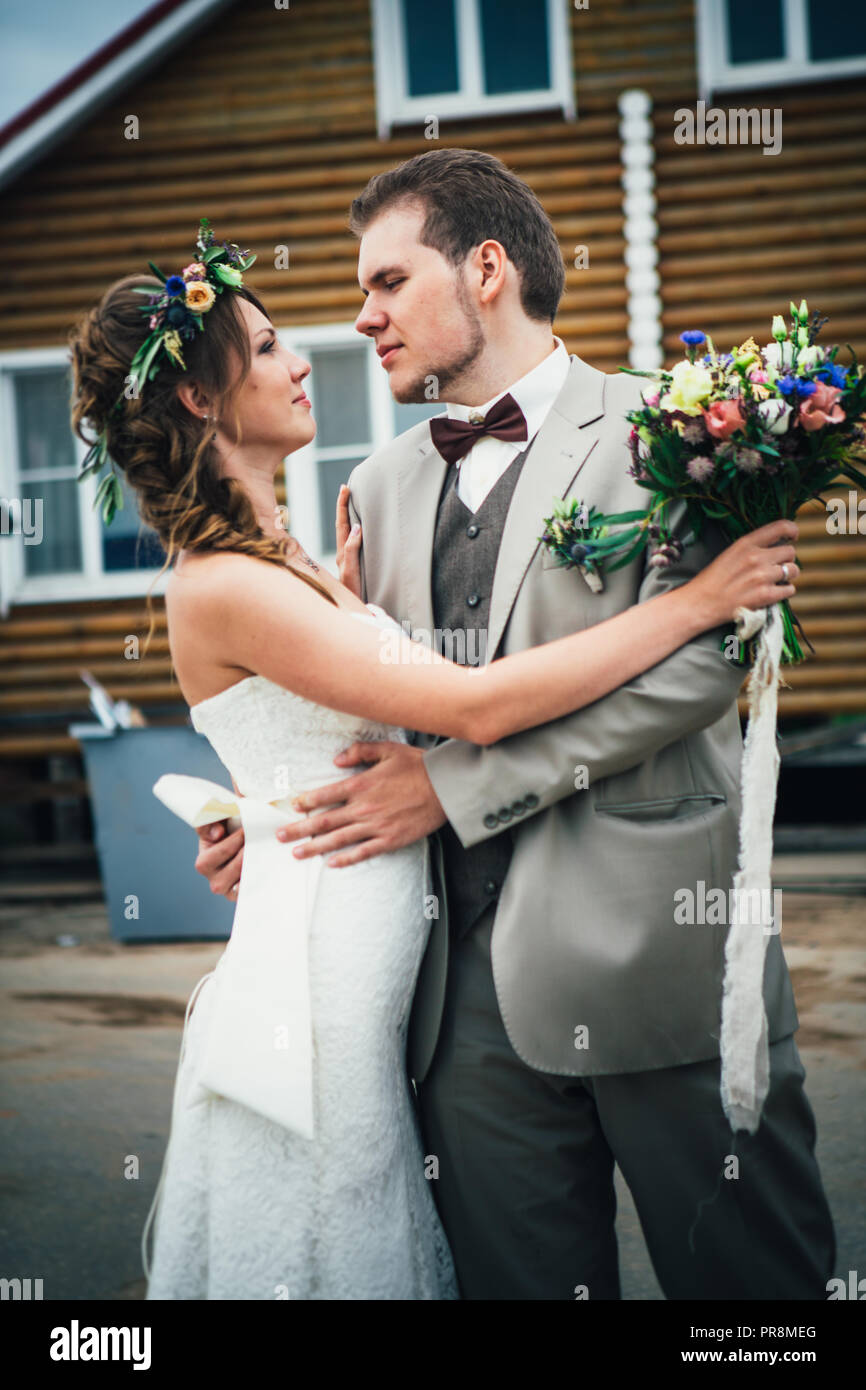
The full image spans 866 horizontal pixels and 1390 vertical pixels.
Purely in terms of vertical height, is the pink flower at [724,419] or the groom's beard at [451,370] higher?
the groom's beard at [451,370]

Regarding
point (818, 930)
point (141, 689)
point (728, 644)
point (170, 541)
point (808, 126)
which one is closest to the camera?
point (728, 644)

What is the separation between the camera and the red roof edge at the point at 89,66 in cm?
874

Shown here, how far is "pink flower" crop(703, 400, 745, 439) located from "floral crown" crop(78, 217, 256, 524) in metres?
0.99

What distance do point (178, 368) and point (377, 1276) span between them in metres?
1.67

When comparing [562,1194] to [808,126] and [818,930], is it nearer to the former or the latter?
[818,930]

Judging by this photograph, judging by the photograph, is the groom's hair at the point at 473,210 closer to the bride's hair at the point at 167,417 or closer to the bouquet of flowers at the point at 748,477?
the bride's hair at the point at 167,417

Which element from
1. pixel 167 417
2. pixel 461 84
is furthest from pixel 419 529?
pixel 461 84

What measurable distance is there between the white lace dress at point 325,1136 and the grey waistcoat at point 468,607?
0.22 feet

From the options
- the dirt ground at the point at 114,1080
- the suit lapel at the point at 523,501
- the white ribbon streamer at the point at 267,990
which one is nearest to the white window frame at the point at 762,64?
the dirt ground at the point at 114,1080

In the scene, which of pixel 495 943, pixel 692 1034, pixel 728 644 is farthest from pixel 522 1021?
pixel 728 644

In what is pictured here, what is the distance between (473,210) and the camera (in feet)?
7.95

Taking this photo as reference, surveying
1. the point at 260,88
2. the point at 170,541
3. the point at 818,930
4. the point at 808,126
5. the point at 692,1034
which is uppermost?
the point at 260,88

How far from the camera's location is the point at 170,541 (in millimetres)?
2410

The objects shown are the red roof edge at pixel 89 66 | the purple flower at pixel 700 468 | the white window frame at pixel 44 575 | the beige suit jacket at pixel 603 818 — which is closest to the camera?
the purple flower at pixel 700 468
